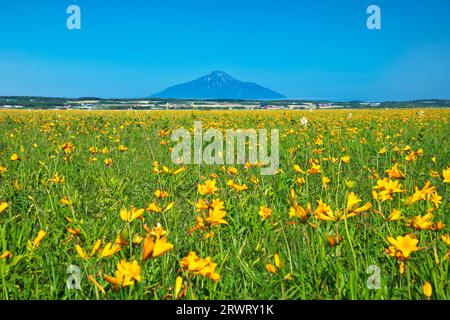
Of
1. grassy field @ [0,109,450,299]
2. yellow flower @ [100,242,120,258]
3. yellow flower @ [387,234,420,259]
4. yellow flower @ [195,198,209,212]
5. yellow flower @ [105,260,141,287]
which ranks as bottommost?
grassy field @ [0,109,450,299]

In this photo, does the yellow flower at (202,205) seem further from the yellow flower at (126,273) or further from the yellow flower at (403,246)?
the yellow flower at (403,246)

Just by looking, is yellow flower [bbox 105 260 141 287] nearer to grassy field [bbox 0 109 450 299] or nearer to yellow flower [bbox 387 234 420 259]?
grassy field [bbox 0 109 450 299]

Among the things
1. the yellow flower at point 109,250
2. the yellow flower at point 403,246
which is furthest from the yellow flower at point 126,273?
the yellow flower at point 403,246

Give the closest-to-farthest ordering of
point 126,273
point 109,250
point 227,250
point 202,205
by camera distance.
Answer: point 126,273, point 109,250, point 202,205, point 227,250

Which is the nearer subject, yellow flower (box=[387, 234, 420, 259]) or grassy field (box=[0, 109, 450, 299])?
yellow flower (box=[387, 234, 420, 259])

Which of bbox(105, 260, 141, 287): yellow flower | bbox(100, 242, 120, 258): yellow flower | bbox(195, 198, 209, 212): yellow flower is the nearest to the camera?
bbox(105, 260, 141, 287): yellow flower

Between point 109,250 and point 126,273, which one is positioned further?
point 109,250

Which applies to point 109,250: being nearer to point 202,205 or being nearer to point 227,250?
point 202,205

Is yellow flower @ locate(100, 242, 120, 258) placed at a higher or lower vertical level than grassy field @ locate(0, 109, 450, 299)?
higher

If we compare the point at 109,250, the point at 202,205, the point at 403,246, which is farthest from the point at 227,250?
the point at 403,246

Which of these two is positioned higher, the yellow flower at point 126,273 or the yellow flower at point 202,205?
the yellow flower at point 202,205

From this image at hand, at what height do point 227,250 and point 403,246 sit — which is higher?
point 403,246

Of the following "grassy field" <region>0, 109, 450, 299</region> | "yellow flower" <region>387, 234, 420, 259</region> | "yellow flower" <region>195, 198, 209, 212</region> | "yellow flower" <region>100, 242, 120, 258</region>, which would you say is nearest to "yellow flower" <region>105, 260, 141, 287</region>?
"grassy field" <region>0, 109, 450, 299</region>
